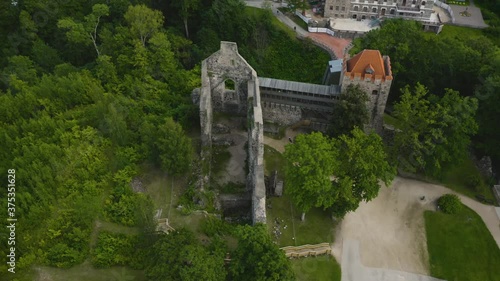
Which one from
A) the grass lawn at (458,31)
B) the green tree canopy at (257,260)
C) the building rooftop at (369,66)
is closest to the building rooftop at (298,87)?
the building rooftop at (369,66)

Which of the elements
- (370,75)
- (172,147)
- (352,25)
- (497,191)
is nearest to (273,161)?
(172,147)

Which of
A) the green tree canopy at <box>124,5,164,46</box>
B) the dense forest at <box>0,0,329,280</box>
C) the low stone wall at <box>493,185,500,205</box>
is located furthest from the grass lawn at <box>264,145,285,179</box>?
the low stone wall at <box>493,185,500,205</box>

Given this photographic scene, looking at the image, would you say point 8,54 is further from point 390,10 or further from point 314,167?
point 390,10

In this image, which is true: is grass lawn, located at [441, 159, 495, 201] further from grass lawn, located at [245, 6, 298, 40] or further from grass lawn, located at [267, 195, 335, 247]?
grass lawn, located at [245, 6, 298, 40]

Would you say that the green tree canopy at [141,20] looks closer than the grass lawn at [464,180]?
No

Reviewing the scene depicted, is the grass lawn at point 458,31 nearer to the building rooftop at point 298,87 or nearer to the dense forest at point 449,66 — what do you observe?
the dense forest at point 449,66
